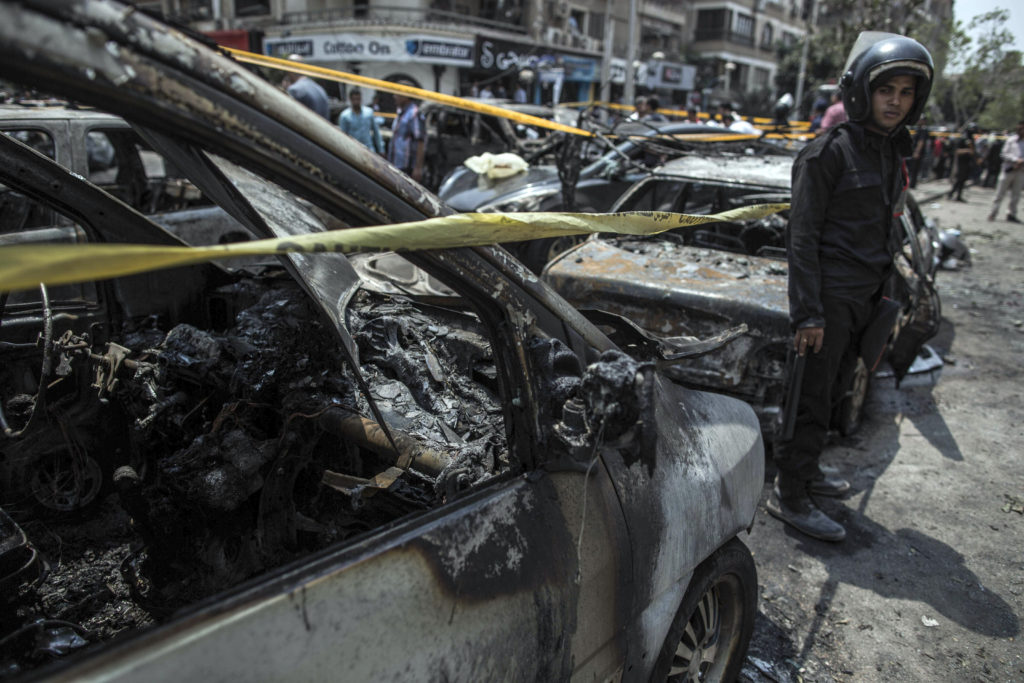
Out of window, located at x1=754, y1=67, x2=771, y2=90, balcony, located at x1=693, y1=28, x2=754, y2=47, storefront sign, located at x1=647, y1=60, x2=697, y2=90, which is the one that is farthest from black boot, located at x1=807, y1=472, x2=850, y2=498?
window, located at x1=754, y1=67, x2=771, y2=90

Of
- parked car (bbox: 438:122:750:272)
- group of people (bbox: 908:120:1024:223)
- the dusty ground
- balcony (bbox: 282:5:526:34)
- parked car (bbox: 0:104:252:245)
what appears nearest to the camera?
the dusty ground

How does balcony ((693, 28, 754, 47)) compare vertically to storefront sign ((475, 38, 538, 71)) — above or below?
above

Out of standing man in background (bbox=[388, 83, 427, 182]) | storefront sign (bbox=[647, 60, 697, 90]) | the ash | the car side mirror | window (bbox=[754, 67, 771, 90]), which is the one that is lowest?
the ash

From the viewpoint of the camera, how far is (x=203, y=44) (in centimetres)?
95

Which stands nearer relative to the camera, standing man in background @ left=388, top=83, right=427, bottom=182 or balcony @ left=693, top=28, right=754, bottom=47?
standing man in background @ left=388, top=83, right=427, bottom=182

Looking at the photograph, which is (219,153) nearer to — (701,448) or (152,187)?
(701,448)

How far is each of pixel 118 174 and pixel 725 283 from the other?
4.84m

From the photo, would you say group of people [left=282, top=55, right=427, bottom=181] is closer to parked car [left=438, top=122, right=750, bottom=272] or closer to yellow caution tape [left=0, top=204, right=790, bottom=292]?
parked car [left=438, top=122, right=750, bottom=272]

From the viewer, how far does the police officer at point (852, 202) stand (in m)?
2.75

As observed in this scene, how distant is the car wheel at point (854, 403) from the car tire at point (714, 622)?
7.58 feet

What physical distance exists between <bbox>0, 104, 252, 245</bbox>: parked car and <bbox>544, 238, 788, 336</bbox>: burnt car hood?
2.06m

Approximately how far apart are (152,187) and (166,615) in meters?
4.78

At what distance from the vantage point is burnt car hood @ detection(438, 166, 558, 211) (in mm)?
6680

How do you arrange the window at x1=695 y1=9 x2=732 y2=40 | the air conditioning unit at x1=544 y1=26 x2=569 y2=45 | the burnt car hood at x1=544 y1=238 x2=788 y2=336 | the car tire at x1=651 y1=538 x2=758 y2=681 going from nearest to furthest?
the car tire at x1=651 y1=538 x2=758 y2=681, the burnt car hood at x1=544 y1=238 x2=788 y2=336, the air conditioning unit at x1=544 y1=26 x2=569 y2=45, the window at x1=695 y1=9 x2=732 y2=40
